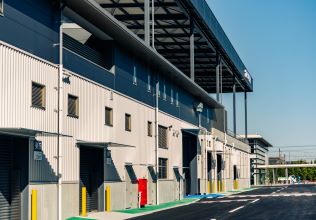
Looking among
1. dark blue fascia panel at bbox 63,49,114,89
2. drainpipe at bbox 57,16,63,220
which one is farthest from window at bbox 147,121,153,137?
drainpipe at bbox 57,16,63,220

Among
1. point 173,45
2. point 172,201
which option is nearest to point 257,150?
point 173,45

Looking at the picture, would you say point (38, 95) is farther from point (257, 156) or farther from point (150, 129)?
point (257, 156)

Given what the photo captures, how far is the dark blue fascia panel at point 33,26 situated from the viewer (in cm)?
2181

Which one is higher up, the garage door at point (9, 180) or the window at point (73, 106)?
the window at point (73, 106)

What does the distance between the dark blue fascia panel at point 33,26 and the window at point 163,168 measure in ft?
62.5

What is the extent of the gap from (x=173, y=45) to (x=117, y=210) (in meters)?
31.3

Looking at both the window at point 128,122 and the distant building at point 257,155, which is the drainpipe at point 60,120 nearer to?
the window at point 128,122

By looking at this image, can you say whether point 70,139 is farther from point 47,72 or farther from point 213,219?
point 213,219

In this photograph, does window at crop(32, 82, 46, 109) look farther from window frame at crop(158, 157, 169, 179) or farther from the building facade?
the building facade

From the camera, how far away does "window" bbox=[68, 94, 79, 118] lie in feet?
89.9

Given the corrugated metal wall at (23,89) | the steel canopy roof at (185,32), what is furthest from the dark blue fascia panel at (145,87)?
the corrugated metal wall at (23,89)

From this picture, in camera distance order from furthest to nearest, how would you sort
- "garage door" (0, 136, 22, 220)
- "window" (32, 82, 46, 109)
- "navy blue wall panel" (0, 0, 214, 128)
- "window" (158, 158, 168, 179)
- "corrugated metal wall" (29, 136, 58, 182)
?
"window" (158, 158, 168, 179)
"window" (32, 82, 46, 109)
"corrugated metal wall" (29, 136, 58, 182)
"navy blue wall panel" (0, 0, 214, 128)
"garage door" (0, 136, 22, 220)

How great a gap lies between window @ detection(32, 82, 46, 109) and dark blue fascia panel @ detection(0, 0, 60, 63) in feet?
4.11

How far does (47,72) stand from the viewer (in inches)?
974
